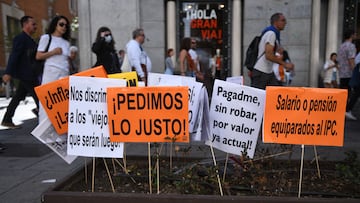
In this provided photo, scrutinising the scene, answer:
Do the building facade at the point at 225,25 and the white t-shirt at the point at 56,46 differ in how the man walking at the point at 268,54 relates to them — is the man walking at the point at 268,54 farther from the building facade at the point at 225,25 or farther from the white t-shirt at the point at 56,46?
the building facade at the point at 225,25

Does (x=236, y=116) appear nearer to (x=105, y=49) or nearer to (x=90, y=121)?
(x=90, y=121)

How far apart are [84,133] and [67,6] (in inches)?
1406

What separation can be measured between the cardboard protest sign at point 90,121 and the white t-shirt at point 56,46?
281 cm

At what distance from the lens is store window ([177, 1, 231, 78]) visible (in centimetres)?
1081

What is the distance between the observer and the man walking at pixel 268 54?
223 inches

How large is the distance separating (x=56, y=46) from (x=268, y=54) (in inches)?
128

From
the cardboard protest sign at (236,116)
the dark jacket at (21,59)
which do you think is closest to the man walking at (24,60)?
the dark jacket at (21,59)

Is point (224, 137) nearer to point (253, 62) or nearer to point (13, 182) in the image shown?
point (13, 182)

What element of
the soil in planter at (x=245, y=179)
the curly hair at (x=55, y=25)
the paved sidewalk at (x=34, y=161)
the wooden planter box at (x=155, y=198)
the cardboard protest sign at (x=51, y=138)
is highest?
the curly hair at (x=55, y=25)

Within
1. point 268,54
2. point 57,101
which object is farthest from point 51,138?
point 268,54

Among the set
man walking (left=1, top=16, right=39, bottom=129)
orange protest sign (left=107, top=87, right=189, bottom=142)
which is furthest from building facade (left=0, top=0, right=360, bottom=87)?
orange protest sign (left=107, top=87, right=189, bottom=142)

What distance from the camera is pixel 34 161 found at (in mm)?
4875

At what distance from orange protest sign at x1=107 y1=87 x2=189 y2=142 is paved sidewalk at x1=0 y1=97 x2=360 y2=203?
0.98 meters

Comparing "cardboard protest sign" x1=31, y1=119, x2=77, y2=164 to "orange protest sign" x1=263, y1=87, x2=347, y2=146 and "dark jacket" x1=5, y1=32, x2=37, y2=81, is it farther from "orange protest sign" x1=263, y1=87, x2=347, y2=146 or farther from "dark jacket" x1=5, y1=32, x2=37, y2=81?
"dark jacket" x1=5, y1=32, x2=37, y2=81
